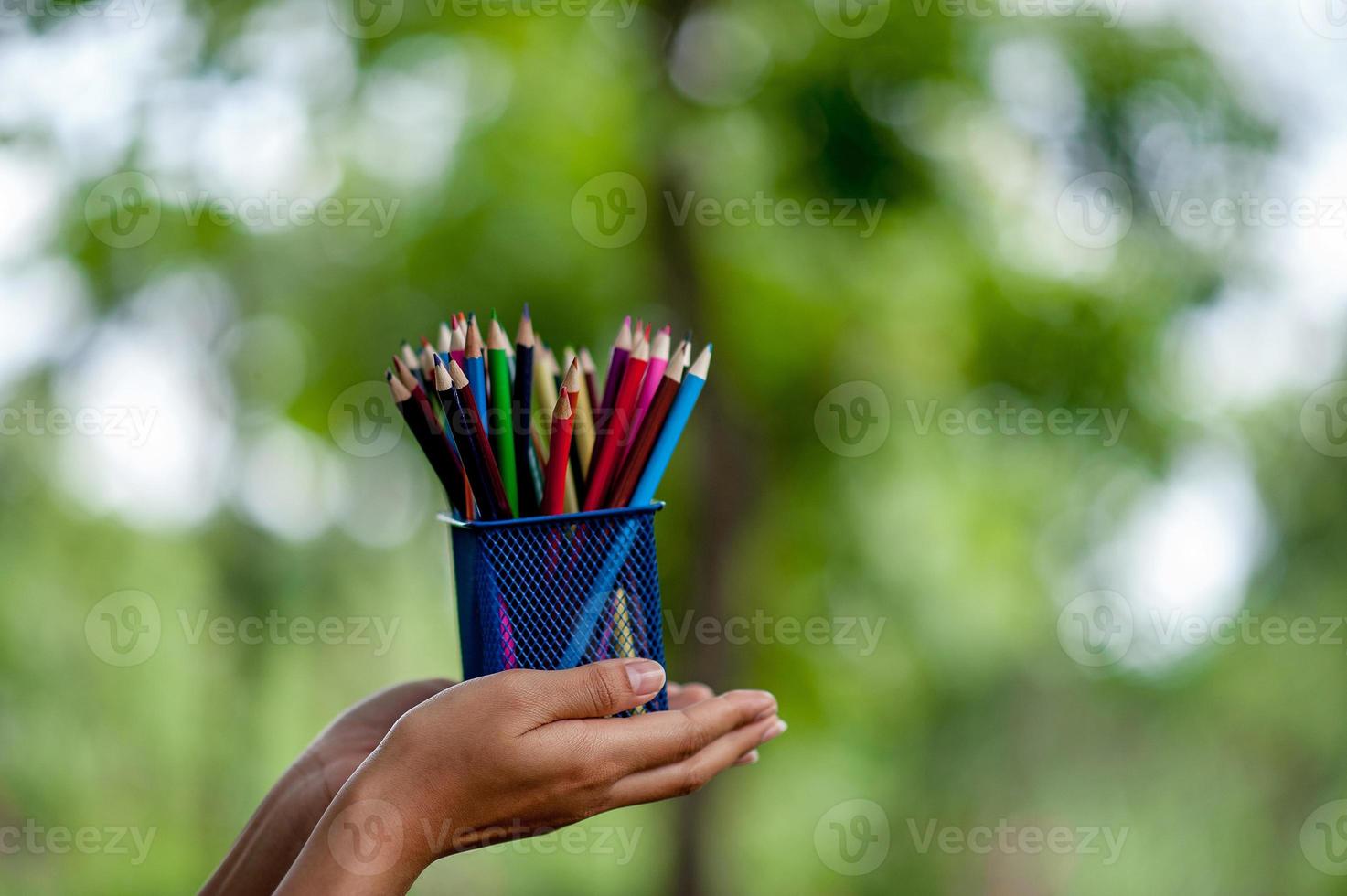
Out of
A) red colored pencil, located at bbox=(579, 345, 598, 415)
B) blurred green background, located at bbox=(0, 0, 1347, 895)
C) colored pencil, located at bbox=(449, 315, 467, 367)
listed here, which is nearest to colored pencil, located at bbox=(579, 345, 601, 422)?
red colored pencil, located at bbox=(579, 345, 598, 415)

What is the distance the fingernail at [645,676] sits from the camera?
0.63 m

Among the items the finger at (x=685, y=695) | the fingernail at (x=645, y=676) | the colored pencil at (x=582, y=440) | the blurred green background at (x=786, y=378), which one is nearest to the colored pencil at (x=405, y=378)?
the colored pencil at (x=582, y=440)

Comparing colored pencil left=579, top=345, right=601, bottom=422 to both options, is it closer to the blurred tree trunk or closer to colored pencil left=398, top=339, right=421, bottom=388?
colored pencil left=398, top=339, right=421, bottom=388

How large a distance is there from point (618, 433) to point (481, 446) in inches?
4.0

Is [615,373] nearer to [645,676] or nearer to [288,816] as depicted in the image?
[645,676]

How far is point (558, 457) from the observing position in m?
0.67

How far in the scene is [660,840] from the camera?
2.65 m

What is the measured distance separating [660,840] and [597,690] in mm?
2216

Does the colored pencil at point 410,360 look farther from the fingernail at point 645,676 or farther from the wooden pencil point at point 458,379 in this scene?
the fingernail at point 645,676

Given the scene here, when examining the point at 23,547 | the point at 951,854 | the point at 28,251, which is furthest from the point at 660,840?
the point at 28,251

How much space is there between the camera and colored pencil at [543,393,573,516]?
645 mm

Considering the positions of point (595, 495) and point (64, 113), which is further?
point (64, 113)

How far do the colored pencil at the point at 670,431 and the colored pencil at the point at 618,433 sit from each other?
22mm

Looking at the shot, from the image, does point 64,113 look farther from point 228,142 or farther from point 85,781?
point 85,781
